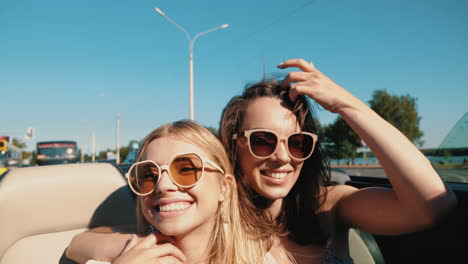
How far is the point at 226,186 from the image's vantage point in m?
1.70

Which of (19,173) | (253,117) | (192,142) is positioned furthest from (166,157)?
(19,173)

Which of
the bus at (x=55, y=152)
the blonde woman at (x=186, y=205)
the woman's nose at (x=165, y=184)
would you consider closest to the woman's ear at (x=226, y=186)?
the blonde woman at (x=186, y=205)

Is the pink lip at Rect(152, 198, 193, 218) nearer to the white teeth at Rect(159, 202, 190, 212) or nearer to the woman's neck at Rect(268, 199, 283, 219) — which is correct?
the white teeth at Rect(159, 202, 190, 212)

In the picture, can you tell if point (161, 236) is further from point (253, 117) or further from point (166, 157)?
point (253, 117)

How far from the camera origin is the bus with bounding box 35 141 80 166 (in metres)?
22.6

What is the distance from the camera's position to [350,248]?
200 cm

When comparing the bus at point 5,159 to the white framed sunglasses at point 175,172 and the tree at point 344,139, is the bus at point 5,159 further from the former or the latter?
the tree at point 344,139

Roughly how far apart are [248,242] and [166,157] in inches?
24.8

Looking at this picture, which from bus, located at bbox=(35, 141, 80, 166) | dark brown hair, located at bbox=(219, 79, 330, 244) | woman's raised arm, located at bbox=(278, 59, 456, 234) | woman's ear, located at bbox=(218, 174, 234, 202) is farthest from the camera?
bus, located at bbox=(35, 141, 80, 166)

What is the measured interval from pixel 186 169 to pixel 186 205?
0.17 metres

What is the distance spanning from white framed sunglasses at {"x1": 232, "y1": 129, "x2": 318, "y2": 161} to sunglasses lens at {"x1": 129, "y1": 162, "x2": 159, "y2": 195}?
492mm

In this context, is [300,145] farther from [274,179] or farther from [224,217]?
[224,217]

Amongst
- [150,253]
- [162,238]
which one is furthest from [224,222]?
[150,253]

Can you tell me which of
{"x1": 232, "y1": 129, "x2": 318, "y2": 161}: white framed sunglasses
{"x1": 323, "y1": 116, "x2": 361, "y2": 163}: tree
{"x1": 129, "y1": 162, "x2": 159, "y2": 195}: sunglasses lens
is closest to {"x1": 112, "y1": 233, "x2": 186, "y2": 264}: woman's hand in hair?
{"x1": 129, "y1": 162, "x2": 159, "y2": 195}: sunglasses lens
